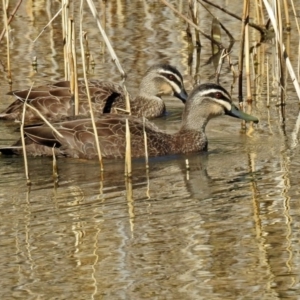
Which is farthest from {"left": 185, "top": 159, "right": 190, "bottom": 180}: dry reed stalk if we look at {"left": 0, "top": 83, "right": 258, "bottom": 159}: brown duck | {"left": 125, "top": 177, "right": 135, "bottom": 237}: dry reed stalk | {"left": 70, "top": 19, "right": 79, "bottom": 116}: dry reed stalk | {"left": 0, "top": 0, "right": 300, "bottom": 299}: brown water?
{"left": 70, "top": 19, "right": 79, "bottom": 116}: dry reed stalk

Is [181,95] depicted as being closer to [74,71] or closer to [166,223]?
[74,71]

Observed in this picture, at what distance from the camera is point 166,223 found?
9.22 meters

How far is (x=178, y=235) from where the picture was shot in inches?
349

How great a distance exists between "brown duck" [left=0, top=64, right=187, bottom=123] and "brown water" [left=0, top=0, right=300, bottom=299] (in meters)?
0.31

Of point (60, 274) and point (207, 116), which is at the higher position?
point (207, 116)

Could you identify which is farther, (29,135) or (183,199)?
(29,135)

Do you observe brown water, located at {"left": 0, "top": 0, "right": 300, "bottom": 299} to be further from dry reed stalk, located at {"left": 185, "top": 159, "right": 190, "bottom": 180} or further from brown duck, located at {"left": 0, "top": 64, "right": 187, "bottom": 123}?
brown duck, located at {"left": 0, "top": 64, "right": 187, "bottom": 123}

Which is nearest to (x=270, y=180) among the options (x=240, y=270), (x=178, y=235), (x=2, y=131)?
(x=178, y=235)

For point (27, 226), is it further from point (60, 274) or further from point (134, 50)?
point (134, 50)

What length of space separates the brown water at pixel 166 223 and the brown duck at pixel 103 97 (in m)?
0.31

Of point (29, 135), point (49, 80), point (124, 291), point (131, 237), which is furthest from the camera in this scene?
point (49, 80)

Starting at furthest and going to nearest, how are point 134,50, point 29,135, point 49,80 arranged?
point 134,50
point 49,80
point 29,135

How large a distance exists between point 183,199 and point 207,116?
8.98 feet

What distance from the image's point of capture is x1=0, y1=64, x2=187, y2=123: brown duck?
1387cm
